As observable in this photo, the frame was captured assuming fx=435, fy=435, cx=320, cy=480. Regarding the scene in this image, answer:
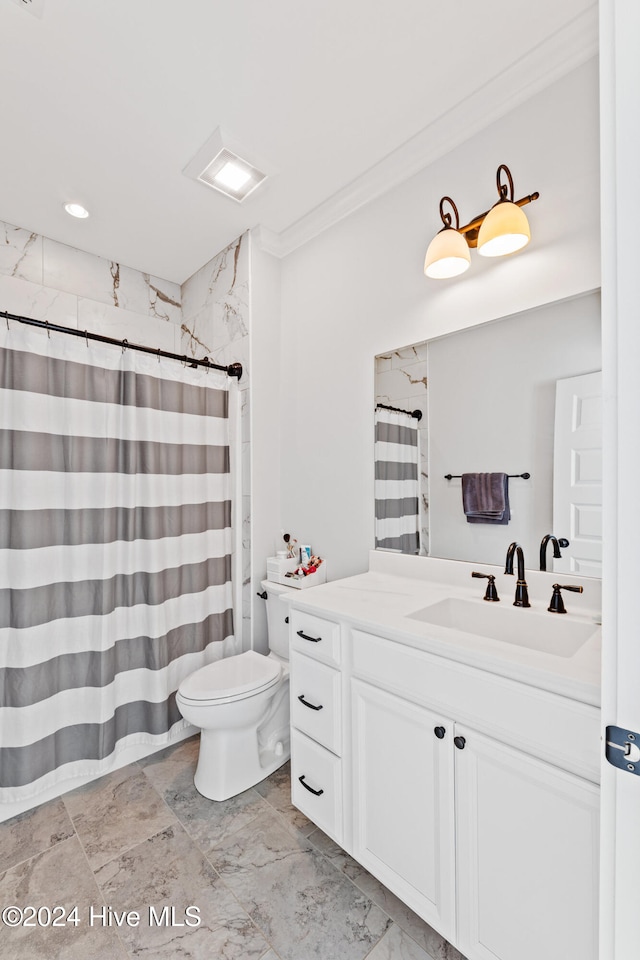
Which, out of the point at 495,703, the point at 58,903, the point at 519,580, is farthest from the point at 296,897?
the point at 519,580

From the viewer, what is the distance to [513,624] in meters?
1.31

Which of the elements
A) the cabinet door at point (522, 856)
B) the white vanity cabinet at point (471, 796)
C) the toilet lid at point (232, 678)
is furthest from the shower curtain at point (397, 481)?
the cabinet door at point (522, 856)

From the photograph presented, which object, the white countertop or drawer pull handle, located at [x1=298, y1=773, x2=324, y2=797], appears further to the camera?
drawer pull handle, located at [x1=298, y1=773, x2=324, y2=797]

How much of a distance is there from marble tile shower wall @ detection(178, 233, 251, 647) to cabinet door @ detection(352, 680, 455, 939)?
1143 mm

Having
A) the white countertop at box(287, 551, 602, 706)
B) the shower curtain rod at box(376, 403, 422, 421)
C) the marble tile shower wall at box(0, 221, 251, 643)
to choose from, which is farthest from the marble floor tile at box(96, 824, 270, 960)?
the shower curtain rod at box(376, 403, 422, 421)

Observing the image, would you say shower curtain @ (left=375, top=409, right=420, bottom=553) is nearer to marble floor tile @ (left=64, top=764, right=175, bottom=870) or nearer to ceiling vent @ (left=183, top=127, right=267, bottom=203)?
ceiling vent @ (left=183, top=127, right=267, bottom=203)

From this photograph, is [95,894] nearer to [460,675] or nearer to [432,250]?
[460,675]

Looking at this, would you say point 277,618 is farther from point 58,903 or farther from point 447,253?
point 447,253

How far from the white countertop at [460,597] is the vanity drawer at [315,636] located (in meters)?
0.03

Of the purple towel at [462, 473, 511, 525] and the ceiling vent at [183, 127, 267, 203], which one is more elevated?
the ceiling vent at [183, 127, 267, 203]

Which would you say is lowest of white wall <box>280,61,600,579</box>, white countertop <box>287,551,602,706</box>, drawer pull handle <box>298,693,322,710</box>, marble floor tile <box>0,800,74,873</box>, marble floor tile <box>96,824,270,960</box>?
marble floor tile <box>0,800,74,873</box>

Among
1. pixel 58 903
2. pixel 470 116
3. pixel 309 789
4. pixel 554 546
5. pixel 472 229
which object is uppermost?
pixel 470 116

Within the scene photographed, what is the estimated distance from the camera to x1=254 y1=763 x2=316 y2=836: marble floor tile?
5.24ft

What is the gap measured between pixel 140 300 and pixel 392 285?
1.69 meters
